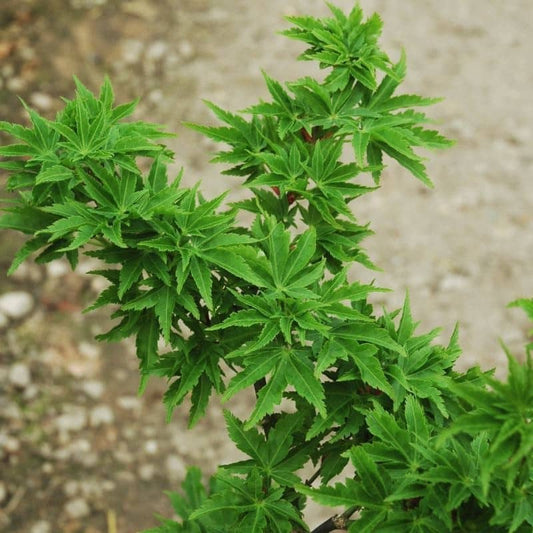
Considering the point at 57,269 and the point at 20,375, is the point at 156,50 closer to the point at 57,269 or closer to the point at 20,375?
the point at 57,269

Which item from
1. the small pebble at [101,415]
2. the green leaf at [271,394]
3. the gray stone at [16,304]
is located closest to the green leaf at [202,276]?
the green leaf at [271,394]

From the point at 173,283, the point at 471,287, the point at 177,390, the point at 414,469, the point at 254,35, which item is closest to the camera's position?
the point at 414,469

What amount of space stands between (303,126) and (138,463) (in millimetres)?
2305

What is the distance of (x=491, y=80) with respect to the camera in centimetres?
493

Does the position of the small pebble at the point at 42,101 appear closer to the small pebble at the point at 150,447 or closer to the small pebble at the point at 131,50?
the small pebble at the point at 131,50

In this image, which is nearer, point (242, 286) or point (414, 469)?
point (414, 469)

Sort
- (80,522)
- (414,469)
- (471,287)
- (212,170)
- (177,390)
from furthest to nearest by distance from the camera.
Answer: (212,170), (471,287), (80,522), (177,390), (414,469)

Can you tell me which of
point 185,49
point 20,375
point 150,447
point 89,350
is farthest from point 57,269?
point 185,49

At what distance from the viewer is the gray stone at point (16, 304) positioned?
3.73 metres

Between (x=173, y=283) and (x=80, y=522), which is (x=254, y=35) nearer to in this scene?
(x=80, y=522)

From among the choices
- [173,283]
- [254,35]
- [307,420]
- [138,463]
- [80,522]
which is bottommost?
[80,522]

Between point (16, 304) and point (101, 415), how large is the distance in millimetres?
721

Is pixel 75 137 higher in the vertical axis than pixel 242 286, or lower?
higher

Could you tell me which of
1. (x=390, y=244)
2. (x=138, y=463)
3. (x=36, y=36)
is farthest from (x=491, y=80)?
(x=138, y=463)
